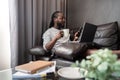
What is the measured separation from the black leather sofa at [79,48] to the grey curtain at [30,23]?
21cm

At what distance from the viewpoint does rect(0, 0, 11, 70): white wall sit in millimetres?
2484

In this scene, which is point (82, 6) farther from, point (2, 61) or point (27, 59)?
point (2, 61)

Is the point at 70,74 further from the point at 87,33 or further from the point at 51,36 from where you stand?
the point at 51,36

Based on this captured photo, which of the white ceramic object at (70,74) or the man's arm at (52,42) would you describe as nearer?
the white ceramic object at (70,74)

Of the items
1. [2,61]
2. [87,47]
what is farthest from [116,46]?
[2,61]

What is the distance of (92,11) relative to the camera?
Answer: 3.12 metres

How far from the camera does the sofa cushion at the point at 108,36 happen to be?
A: 2539 millimetres

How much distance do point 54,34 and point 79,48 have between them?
81cm

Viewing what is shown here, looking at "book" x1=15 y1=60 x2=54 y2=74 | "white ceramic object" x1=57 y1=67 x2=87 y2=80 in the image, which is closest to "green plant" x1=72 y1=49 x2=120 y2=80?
"white ceramic object" x1=57 y1=67 x2=87 y2=80

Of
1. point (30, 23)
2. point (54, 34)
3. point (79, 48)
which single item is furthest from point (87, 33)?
point (30, 23)

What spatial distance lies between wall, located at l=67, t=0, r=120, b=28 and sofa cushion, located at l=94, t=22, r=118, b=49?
34 centimetres

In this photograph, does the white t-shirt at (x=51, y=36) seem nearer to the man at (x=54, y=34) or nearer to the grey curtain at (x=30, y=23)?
the man at (x=54, y=34)

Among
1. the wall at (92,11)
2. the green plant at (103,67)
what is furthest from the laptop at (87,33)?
the green plant at (103,67)

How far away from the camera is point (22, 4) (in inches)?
105
